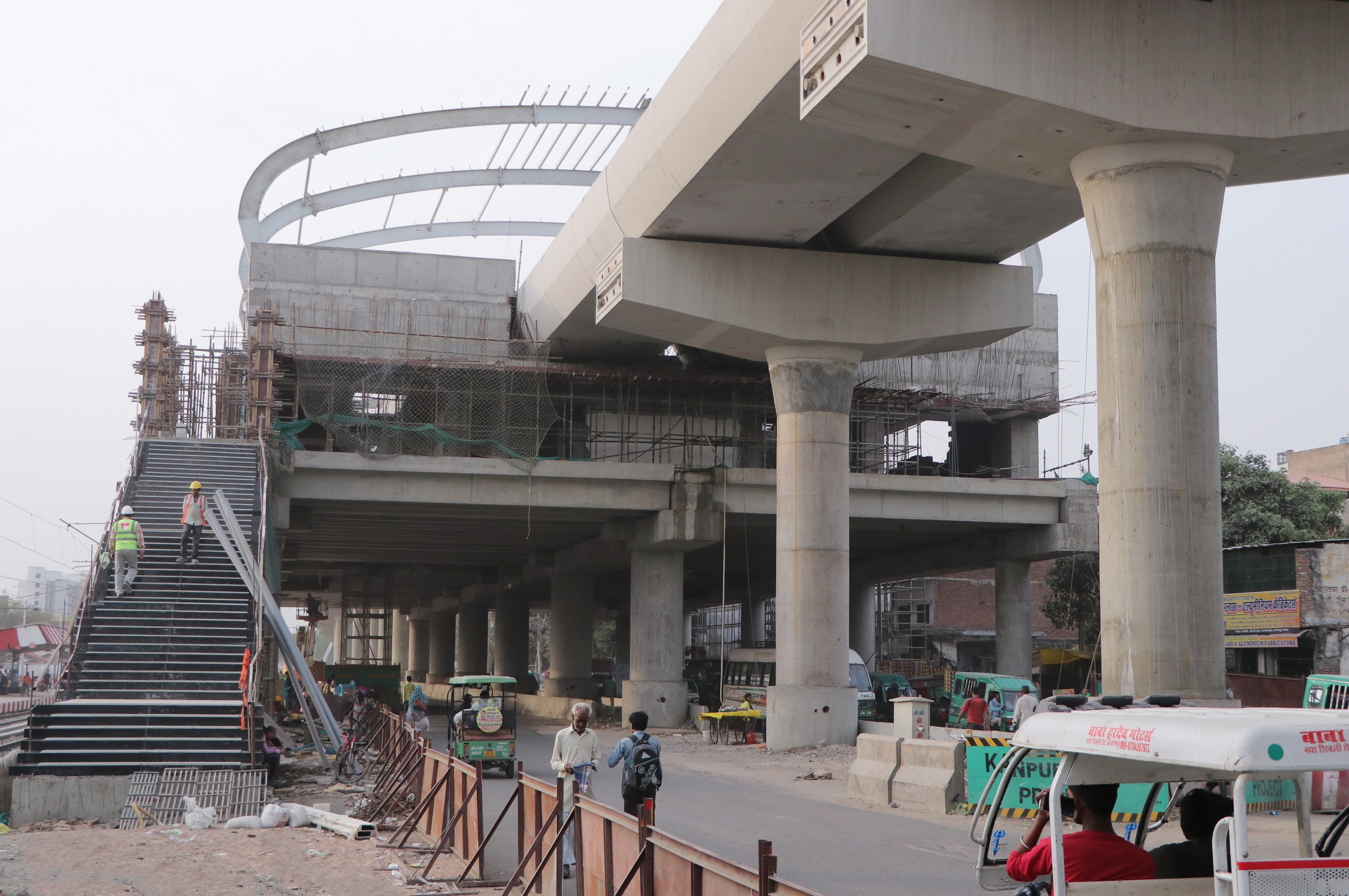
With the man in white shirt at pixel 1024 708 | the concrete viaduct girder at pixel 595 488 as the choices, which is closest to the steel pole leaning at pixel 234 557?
the concrete viaduct girder at pixel 595 488

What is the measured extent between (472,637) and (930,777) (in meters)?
53.3

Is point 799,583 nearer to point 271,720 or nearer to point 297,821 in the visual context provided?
point 271,720

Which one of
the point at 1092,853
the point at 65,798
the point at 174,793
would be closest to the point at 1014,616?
the point at 174,793

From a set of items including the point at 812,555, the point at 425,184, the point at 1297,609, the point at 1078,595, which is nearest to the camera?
the point at 812,555

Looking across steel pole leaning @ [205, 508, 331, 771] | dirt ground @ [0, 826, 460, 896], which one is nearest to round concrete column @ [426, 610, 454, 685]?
steel pole leaning @ [205, 508, 331, 771]

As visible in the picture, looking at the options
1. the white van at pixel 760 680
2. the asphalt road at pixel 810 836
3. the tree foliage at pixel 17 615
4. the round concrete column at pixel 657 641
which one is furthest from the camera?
the tree foliage at pixel 17 615

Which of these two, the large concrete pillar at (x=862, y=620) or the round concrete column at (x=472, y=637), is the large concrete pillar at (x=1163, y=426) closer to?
the large concrete pillar at (x=862, y=620)

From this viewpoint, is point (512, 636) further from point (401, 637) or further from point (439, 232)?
point (401, 637)

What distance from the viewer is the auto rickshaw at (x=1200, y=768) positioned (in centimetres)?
536

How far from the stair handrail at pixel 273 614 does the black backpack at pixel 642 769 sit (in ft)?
39.2

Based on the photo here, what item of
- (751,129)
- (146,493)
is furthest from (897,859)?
(146,493)

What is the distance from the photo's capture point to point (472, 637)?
6938cm

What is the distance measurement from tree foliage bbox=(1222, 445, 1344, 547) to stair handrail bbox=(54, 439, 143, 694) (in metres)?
37.4

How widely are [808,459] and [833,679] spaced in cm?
540
